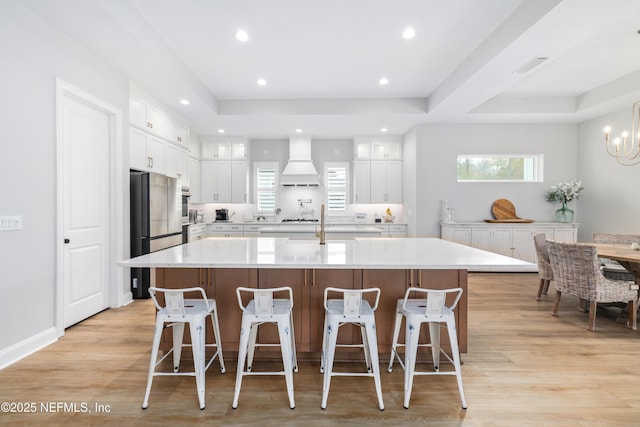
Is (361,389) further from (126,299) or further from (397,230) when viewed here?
(397,230)

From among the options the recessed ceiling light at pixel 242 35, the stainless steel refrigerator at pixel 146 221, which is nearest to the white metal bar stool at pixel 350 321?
the recessed ceiling light at pixel 242 35

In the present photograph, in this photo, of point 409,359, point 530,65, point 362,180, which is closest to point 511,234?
point 362,180

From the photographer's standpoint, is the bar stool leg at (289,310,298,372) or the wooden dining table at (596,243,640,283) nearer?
the bar stool leg at (289,310,298,372)

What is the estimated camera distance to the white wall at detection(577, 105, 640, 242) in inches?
193

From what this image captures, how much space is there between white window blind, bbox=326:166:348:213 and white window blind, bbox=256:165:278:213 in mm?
1200

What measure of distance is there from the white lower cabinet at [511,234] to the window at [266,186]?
375 cm

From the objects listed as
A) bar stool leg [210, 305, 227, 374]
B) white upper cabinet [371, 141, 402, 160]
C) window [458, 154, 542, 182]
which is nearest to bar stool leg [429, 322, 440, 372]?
bar stool leg [210, 305, 227, 374]

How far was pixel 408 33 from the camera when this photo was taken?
10.8ft

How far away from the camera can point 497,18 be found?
3047 mm

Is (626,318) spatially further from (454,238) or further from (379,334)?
(379,334)

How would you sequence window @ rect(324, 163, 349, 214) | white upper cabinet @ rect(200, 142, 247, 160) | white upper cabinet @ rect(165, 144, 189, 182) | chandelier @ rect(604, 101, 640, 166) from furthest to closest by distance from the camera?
window @ rect(324, 163, 349, 214)
white upper cabinet @ rect(200, 142, 247, 160)
white upper cabinet @ rect(165, 144, 189, 182)
chandelier @ rect(604, 101, 640, 166)

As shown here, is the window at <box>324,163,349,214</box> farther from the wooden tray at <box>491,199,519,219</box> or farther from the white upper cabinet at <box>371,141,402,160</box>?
the wooden tray at <box>491,199,519,219</box>

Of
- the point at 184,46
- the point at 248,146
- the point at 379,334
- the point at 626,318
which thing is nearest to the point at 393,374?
the point at 379,334

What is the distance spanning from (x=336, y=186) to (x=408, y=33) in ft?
13.5
